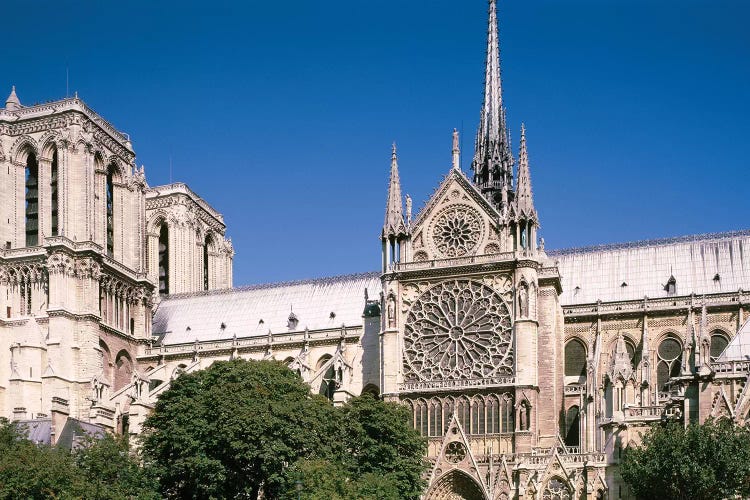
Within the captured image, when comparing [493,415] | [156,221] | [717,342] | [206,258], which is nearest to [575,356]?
[717,342]

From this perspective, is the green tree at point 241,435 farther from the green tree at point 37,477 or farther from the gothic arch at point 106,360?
the gothic arch at point 106,360

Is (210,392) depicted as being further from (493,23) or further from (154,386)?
(493,23)

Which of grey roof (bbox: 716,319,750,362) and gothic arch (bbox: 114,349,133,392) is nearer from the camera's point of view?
grey roof (bbox: 716,319,750,362)

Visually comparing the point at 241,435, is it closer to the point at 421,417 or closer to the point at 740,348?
the point at 421,417

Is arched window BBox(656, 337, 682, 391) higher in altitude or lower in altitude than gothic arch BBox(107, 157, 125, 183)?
lower

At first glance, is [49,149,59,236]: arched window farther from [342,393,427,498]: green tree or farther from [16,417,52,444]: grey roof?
[342,393,427,498]: green tree

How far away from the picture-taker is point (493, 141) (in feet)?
272

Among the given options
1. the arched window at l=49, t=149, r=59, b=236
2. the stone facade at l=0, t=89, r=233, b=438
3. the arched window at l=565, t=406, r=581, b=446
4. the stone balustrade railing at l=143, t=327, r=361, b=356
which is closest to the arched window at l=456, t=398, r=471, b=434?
the arched window at l=565, t=406, r=581, b=446

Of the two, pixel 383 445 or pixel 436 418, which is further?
pixel 436 418

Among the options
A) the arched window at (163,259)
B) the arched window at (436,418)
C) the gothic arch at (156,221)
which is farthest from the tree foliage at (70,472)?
the arched window at (163,259)

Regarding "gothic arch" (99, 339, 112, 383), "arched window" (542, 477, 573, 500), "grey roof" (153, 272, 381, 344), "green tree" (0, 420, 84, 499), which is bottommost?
"arched window" (542, 477, 573, 500)

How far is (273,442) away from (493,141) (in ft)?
94.4

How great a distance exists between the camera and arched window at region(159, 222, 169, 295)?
104 metres

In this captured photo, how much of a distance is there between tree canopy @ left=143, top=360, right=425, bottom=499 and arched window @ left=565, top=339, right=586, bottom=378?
13.2m
